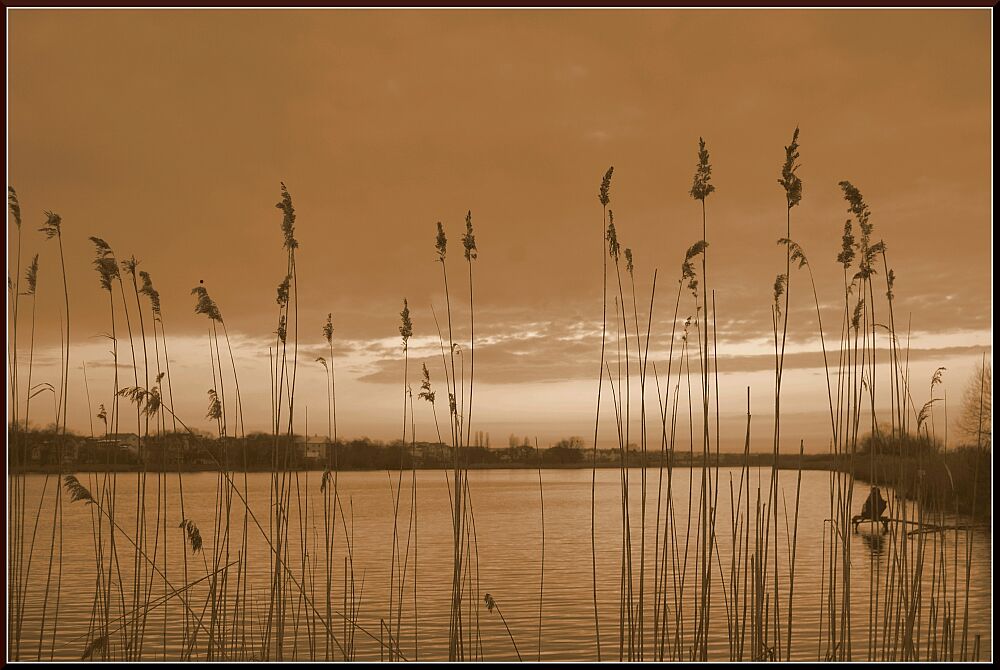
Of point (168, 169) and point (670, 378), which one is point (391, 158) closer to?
point (168, 169)

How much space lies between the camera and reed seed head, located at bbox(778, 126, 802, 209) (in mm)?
3020

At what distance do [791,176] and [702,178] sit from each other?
12.2 inches

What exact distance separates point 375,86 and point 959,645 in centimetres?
396

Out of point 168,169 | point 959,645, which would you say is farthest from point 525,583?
point 168,169

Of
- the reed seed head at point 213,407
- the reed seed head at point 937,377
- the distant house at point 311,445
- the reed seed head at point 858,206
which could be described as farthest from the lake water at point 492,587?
the reed seed head at point 858,206

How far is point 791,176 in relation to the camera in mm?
3035

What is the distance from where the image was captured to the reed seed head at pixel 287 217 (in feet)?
10.3

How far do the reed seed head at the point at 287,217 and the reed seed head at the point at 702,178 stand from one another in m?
1.48

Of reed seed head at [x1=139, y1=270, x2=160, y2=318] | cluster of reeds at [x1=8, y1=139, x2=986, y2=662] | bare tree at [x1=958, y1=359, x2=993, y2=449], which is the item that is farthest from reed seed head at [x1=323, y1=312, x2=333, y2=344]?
bare tree at [x1=958, y1=359, x2=993, y2=449]

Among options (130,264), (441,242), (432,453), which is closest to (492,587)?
(432,453)

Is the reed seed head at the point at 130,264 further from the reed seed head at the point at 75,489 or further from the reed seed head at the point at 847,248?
the reed seed head at the point at 847,248

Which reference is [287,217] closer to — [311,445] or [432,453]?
[311,445]

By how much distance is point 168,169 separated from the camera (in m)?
4.54

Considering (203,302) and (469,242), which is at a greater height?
(469,242)
